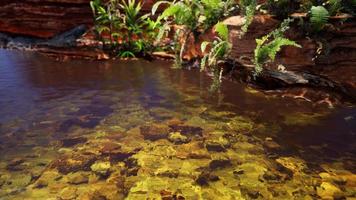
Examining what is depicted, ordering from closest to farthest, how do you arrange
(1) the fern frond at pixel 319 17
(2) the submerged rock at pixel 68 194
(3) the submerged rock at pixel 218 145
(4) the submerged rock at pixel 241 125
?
(2) the submerged rock at pixel 68 194 → (3) the submerged rock at pixel 218 145 → (4) the submerged rock at pixel 241 125 → (1) the fern frond at pixel 319 17

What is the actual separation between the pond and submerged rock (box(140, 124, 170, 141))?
14 millimetres

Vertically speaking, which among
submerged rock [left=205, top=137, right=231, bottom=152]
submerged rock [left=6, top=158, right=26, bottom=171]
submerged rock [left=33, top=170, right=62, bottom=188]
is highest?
submerged rock [left=6, top=158, right=26, bottom=171]

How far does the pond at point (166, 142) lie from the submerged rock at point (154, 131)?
14 mm

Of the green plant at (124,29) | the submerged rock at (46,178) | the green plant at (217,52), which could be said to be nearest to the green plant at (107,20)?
the green plant at (124,29)

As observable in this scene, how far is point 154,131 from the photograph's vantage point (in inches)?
185

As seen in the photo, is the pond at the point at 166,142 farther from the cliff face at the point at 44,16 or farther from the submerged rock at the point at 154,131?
the cliff face at the point at 44,16

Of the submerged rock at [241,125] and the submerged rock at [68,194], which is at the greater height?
the submerged rock at [241,125]

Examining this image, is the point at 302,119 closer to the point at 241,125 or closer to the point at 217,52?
the point at 241,125

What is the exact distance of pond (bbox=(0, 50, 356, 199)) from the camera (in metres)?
3.45

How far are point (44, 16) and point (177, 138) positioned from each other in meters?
8.00

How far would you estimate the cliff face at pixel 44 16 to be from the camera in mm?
10695

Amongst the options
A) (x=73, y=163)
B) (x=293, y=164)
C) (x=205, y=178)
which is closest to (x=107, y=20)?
(x=73, y=163)

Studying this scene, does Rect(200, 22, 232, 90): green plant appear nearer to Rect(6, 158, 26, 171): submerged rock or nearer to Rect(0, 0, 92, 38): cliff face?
Rect(6, 158, 26, 171): submerged rock

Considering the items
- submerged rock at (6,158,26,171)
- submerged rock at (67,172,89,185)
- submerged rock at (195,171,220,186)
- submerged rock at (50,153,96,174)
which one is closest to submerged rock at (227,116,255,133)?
submerged rock at (195,171,220,186)
